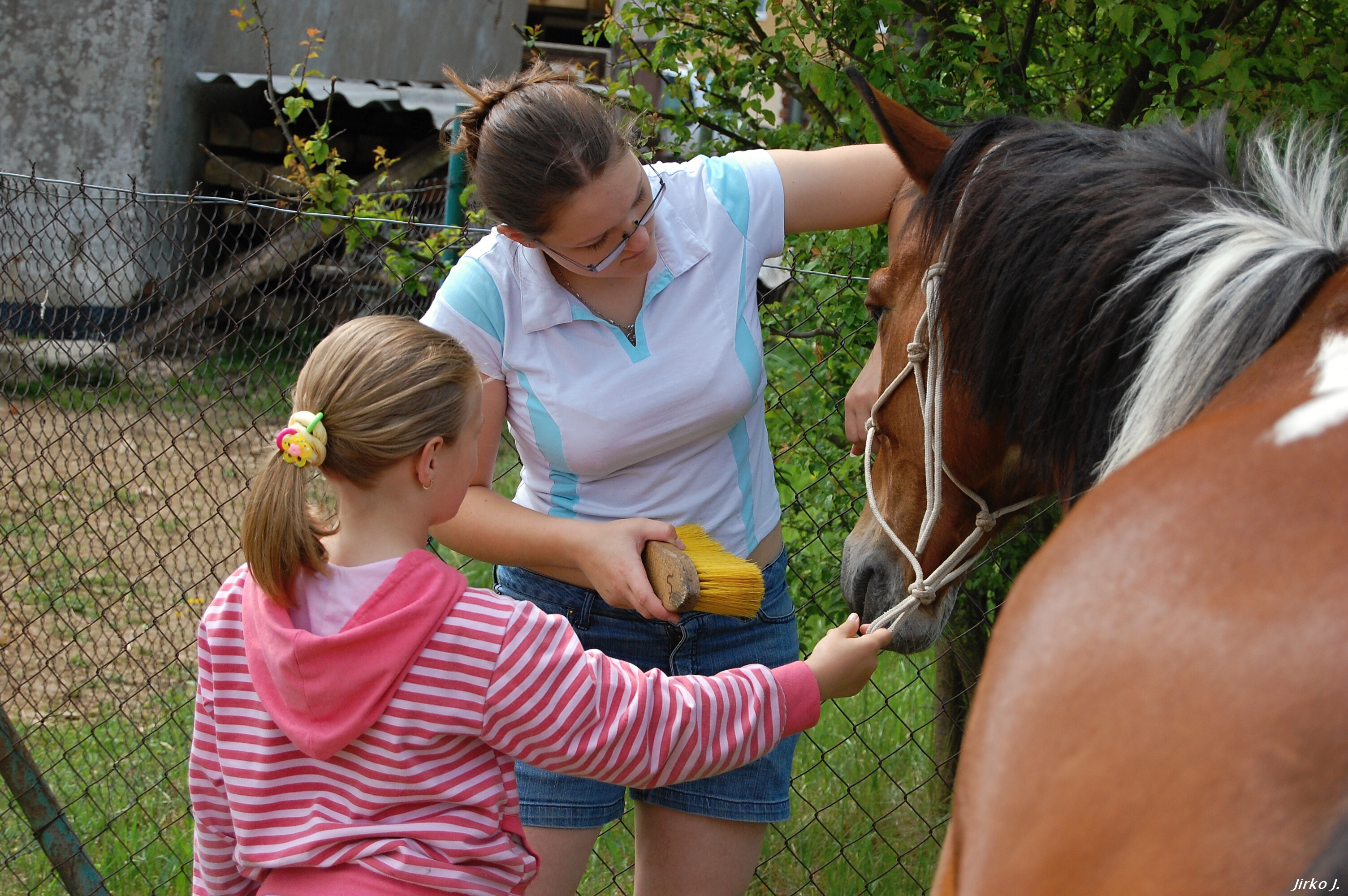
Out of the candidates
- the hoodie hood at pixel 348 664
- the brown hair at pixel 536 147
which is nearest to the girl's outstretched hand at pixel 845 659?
the hoodie hood at pixel 348 664

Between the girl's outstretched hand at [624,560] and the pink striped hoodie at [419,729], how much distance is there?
128 mm

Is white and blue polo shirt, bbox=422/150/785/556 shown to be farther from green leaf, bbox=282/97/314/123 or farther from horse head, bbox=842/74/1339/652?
green leaf, bbox=282/97/314/123

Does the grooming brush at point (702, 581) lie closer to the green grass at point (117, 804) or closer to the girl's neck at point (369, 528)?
the girl's neck at point (369, 528)

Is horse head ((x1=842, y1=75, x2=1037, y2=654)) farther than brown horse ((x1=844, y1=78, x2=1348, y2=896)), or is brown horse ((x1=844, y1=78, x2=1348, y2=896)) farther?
horse head ((x1=842, y1=75, x2=1037, y2=654))

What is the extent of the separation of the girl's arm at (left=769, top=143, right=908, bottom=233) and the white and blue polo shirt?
0.04 m

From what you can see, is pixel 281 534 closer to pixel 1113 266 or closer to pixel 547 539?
pixel 547 539

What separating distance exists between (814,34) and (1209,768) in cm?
262

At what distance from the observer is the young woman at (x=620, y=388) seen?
1738 millimetres

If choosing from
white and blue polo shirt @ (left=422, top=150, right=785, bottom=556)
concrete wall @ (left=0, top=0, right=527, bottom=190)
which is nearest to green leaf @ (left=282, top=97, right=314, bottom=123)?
white and blue polo shirt @ (left=422, top=150, right=785, bottom=556)

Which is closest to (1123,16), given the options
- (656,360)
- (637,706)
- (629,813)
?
(656,360)

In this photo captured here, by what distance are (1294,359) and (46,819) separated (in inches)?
110

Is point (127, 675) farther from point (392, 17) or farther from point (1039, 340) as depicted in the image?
point (392, 17)

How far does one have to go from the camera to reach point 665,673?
6.24ft

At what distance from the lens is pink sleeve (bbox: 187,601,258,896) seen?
1.56 m
